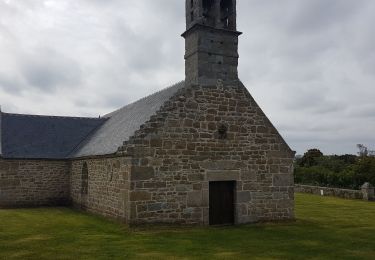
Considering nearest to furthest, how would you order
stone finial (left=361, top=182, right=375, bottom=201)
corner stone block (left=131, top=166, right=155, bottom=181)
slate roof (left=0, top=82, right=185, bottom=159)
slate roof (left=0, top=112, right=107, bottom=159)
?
1. corner stone block (left=131, top=166, right=155, bottom=181)
2. slate roof (left=0, top=82, right=185, bottom=159)
3. slate roof (left=0, top=112, right=107, bottom=159)
4. stone finial (left=361, top=182, right=375, bottom=201)

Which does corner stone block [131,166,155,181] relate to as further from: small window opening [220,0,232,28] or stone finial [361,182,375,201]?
stone finial [361,182,375,201]

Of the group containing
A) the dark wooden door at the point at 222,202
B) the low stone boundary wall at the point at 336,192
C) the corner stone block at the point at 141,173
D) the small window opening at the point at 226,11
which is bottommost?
the low stone boundary wall at the point at 336,192

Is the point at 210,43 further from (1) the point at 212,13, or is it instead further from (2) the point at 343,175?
(2) the point at 343,175

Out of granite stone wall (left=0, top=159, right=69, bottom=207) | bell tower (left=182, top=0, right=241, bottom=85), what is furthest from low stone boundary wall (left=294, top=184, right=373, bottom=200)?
granite stone wall (left=0, top=159, right=69, bottom=207)

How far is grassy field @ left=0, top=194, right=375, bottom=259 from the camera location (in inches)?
370

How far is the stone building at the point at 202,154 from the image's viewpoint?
1312 centimetres

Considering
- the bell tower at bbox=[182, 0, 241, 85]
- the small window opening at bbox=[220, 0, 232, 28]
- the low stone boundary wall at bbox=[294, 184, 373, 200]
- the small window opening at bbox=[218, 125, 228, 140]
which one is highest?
the small window opening at bbox=[220, 0, 232, 28]

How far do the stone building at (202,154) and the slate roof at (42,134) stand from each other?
4480 millimetres

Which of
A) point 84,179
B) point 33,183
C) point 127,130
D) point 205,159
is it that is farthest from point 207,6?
point 33,183

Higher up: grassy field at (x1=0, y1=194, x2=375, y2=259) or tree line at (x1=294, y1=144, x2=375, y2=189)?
tree line at (x1=294, y1=144, x2=375, y2=189)

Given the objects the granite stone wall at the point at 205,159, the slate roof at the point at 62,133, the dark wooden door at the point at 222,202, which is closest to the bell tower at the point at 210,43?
the granite stone wall at the point at 205,159

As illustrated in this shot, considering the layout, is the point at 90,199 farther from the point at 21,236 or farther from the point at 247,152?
the point at 247,152

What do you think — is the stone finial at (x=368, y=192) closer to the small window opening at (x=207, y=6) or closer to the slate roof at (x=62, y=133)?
the slate roof at (x=62, y=133)

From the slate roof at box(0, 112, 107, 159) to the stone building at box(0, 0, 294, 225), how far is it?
4480 mm
